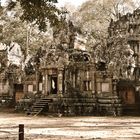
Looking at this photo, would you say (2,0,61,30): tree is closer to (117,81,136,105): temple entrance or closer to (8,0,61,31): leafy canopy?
(8,0,61,31): leafy canopy

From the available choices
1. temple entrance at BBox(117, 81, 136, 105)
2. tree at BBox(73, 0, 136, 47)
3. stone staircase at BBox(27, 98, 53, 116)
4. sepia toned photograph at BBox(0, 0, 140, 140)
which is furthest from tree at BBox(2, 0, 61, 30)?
tree at BBox(73, 0, 136, 47)

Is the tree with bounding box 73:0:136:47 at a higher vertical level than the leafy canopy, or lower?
higher

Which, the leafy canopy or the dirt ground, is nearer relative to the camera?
the leafy canopy

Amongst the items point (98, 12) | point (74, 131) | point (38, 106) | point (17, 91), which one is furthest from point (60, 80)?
point (98, 12)

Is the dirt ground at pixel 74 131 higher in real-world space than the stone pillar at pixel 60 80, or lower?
lower

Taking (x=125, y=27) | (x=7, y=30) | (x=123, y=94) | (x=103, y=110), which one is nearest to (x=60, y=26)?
(x=103, y=110)

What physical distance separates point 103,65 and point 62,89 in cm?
438

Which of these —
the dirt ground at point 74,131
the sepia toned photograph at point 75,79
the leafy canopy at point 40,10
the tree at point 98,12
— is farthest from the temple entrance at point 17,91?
the leafy canopy at point 40,10

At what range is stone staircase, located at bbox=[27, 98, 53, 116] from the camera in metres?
27.9

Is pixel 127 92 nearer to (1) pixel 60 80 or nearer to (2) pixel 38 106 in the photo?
(1) pixel 60 80

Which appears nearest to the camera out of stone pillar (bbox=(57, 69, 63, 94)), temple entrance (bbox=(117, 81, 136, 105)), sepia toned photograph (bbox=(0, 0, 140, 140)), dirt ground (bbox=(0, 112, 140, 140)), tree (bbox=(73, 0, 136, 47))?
dirt ground (bbox=(0, 112, 140, 140))

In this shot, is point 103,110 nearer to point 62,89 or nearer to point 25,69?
point 62,89

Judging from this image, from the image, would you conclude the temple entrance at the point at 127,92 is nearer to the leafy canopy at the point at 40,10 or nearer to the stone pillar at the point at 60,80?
the stone pillar at the point at 60,80

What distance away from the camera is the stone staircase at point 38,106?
2786 cm
